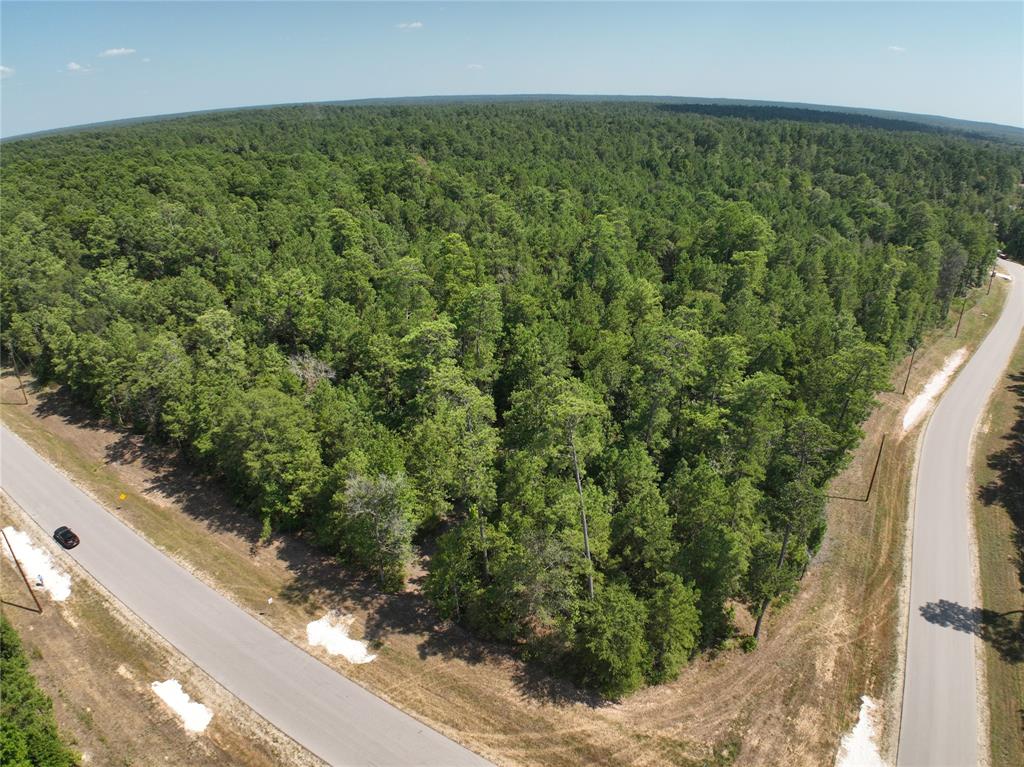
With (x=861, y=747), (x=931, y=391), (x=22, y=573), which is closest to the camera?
(x=861, y=747)

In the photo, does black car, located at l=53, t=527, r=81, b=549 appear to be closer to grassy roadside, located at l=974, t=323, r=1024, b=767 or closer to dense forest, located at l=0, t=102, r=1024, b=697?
dense forest, located at l=0, t=102, r=1024, b=697

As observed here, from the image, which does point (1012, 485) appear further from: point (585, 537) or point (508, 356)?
point (508, 356)

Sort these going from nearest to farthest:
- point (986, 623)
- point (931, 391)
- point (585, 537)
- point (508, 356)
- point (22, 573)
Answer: point (585, 537) < point (986, 623) < point (22, 573) < point (508, 356) < point (931, 391)

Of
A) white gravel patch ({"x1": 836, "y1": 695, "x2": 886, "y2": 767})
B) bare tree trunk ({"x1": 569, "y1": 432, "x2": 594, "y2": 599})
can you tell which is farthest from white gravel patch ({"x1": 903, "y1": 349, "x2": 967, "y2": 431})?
bare tree trunk ({"x1": 569, "y1": 432, "x2": 594, "y2": 599})

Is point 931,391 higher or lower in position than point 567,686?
higher

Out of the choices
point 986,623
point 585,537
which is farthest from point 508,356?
point 986,623

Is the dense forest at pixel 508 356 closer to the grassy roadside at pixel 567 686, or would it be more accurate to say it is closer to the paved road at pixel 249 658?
the grassy roadside at pixel 567 686

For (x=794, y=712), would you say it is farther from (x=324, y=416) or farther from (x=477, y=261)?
(x=477, y=261)

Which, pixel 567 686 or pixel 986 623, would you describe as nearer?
pixel 567 686
